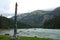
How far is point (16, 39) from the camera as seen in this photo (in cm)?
1855

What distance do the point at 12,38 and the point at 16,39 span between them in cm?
43

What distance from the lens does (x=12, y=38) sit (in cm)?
1858
